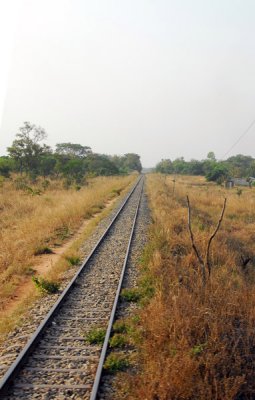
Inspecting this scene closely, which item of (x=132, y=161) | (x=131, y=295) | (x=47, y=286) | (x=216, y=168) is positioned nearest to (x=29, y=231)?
(x=47, y=286)

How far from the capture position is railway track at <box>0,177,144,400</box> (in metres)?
4.79

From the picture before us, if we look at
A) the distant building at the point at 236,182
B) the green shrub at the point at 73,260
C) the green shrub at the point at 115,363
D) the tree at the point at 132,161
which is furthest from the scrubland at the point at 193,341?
the tree at the point at 132,161

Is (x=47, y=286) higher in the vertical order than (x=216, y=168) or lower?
lower

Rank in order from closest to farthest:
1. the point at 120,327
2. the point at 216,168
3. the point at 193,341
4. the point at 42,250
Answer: the point at 193,341 < the point at 120,327 < the point at 42,250 < the point at 216,168

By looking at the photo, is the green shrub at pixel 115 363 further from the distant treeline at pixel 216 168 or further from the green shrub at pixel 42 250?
the distant treeline at pixel 216 168

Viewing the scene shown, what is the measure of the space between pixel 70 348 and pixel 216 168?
274ft

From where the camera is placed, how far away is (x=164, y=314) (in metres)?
6.09

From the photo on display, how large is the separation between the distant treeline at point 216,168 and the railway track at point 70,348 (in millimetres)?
63173

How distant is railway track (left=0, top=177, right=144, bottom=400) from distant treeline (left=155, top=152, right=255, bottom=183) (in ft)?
207

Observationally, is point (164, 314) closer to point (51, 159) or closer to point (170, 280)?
point (170, 280)

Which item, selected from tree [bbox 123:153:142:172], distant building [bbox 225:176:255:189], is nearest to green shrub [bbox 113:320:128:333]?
distant building [bbox 225:176:255:189]

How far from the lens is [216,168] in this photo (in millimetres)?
85875

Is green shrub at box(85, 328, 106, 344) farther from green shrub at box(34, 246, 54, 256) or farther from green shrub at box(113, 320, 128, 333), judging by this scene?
green shrub at box(34, 246, 54, 256)

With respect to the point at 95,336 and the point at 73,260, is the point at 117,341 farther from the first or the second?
the point at 73,260
